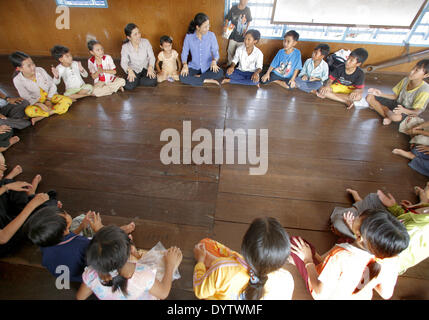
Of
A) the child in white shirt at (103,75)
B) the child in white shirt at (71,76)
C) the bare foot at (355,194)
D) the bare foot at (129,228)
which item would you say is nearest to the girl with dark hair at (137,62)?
the child in white shirt at (103,75)

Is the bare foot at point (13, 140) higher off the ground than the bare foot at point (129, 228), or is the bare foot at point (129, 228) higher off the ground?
the bare foot at point (13, 140)

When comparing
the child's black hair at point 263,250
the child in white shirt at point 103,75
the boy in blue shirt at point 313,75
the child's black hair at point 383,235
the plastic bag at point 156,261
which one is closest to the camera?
the child's black hair at point 263,250

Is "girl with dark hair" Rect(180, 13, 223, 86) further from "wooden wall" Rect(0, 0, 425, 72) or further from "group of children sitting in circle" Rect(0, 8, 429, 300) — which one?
"group of children sitting in circle" Rect(0, 8, 429, 300)

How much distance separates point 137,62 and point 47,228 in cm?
272

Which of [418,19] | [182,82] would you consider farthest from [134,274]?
[418,19]

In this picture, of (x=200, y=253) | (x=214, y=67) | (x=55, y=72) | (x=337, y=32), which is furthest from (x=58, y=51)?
(x=337, y=32)

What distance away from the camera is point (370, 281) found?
3.78 ft

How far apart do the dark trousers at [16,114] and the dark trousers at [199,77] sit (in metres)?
1.88

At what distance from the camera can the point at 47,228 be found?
109 cm

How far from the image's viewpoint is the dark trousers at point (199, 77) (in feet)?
10.5

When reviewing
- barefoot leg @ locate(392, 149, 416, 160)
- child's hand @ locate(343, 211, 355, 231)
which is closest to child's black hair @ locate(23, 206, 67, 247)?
child's hand @ locate(343, 211, 355, 231)

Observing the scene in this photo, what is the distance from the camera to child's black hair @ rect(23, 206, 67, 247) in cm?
109

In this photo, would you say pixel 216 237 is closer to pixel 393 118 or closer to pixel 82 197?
pixel 82 197

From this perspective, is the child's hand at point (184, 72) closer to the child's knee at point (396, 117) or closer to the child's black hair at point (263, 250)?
the child's knee at point (396, 117)
